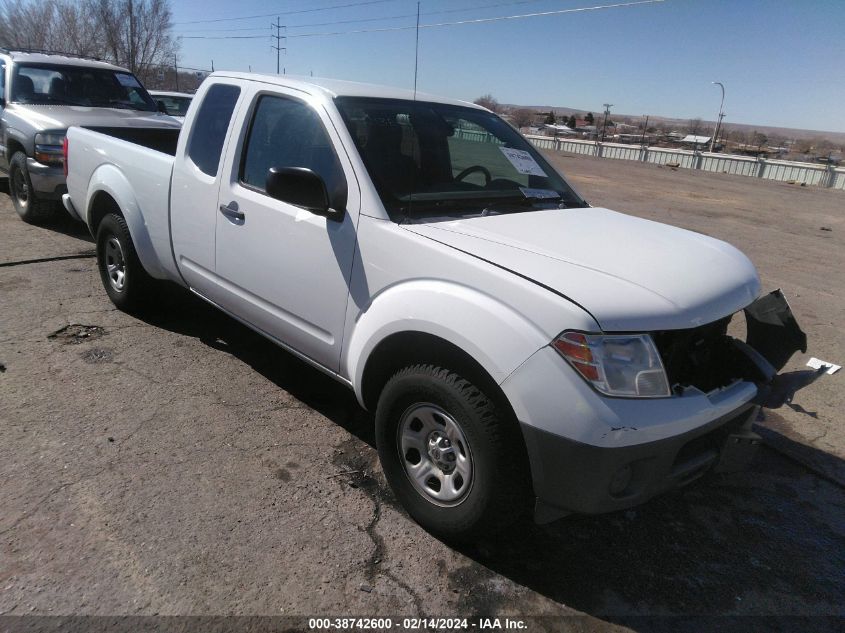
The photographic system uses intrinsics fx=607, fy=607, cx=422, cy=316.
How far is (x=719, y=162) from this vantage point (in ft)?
115

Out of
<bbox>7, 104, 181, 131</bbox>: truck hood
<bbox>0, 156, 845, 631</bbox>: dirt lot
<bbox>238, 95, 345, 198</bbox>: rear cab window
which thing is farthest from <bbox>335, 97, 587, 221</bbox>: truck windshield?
<bbox>7, 104, 181, 131</bbox>: truck hood

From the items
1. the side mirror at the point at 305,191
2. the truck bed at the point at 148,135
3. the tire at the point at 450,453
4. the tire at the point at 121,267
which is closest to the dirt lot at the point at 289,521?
the tire at the point at 450,453

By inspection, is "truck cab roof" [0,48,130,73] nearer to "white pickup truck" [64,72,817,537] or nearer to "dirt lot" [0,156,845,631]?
"dirt lot" [0,156,845,631]

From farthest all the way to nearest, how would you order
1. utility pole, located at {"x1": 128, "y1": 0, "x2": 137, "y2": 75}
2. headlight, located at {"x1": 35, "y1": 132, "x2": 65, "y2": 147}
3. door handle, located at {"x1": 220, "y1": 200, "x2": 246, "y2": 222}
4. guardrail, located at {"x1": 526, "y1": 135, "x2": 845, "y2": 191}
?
utility pole, located at {"x1": 128, "y1": 0, "x2": 137, "y2": 75}, guardrail, located at {"x1": 526, "y1": 135, "x2": 845, "y2": 191}, headlight, located at {"x1": 35, "y1": 132, "x2": 65, "y2": 147}, door handle, located at {"x1": 220, "y1": 200, "x2": 246, "y2": 222}

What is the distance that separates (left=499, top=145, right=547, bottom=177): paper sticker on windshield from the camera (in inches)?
144

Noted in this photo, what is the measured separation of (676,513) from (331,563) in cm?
172

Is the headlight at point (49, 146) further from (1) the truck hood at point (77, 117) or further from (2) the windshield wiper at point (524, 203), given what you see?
(2) the windshield wiper at point (524, 203)

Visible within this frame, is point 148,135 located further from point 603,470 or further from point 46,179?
point 603,470

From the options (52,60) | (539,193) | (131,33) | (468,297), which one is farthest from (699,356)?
(131,33)

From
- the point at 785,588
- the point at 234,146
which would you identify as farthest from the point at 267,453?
the point at 785,588

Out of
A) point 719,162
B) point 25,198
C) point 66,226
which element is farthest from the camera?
point 719,162

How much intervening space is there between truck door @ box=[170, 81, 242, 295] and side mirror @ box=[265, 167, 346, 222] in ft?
3.24

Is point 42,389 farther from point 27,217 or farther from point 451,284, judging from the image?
point 27,217

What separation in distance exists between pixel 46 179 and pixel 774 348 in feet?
24.7
